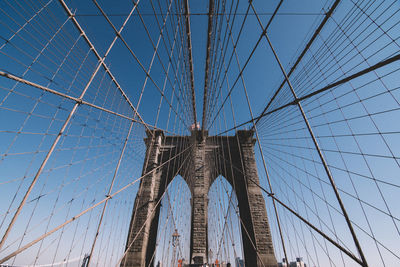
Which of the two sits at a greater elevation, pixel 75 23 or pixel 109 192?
pixel 75 23

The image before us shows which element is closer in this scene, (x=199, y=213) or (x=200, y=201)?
(x=199, y=213)

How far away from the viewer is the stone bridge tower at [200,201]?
6266mm

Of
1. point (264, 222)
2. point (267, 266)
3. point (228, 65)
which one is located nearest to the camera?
point (228, 65)

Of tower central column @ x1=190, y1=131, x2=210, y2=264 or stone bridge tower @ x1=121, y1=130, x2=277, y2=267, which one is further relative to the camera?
stone bridge tower @ x1=121, y1=130, x2=277, y2=267

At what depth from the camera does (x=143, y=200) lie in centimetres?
738

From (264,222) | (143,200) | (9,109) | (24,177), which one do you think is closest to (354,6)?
(9,109)

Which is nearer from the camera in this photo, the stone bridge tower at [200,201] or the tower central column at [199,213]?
the tower central column at [199,213]

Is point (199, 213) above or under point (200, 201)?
under

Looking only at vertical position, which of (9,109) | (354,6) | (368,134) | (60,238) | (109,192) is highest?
(354,6)

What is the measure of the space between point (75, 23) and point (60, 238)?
495 centimetres

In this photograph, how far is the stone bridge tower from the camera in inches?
247

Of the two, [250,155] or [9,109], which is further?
[250,155]

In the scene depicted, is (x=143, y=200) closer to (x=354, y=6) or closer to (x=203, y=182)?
(x=203, y=182)

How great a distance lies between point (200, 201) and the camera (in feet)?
23.2
